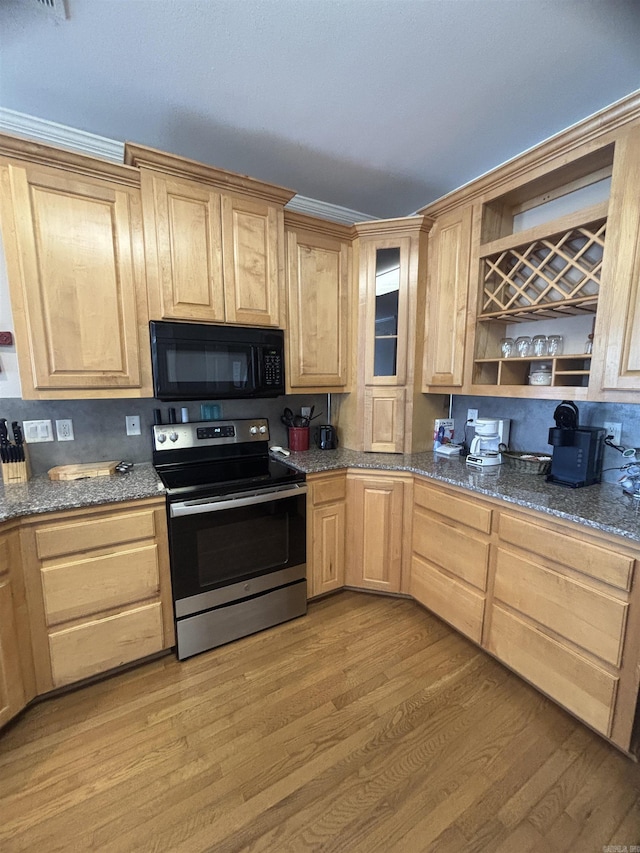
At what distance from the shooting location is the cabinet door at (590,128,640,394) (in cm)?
144

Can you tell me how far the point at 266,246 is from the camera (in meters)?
2.07

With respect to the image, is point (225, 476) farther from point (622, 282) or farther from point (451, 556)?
point (622, 282)

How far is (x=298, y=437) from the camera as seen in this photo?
2512 mm

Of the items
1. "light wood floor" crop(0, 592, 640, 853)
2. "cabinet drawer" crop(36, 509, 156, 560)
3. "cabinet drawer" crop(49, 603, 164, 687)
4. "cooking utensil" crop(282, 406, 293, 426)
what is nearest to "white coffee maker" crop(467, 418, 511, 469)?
"light wood floor" crop(0, 592, 640, 853)

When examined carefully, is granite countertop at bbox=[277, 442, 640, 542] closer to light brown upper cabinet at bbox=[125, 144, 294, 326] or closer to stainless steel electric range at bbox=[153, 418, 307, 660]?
stainless steel electric range at bbox=[153, 418, 307, 660]

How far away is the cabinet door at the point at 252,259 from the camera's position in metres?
1.97

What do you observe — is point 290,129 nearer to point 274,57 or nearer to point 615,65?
→ point 274,57

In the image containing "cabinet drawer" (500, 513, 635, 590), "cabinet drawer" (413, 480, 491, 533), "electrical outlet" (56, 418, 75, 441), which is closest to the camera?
"cabinet drawer" (500, 513, 635, 590)

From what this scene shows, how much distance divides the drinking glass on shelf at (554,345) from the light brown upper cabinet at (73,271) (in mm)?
2118

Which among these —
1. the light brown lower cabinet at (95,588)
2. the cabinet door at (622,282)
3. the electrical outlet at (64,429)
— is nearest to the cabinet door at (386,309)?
the cabinet door at (622,282)

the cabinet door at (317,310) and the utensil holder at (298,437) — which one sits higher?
the cabinet door at (317,310)

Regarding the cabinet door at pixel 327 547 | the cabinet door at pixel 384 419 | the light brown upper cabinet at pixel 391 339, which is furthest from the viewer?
the cabinet door at pixel 384 419

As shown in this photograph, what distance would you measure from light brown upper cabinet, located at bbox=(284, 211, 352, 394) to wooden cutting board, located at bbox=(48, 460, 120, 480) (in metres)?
1.14

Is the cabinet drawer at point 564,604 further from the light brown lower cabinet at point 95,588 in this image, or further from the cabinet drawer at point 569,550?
the light brown lower cabinet at point 95,588
